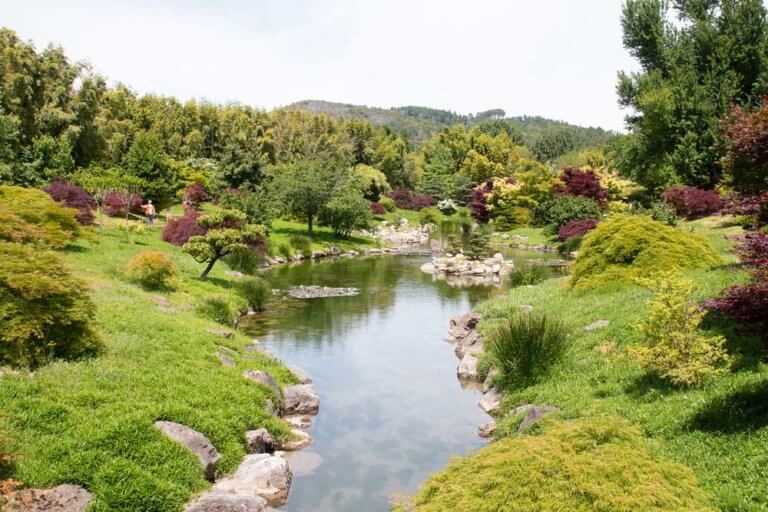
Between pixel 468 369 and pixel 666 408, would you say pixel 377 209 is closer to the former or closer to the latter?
pixel 468 369

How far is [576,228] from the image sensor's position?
4525cm

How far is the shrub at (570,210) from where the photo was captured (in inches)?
1893

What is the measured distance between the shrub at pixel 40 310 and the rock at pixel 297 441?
4047 millimetres

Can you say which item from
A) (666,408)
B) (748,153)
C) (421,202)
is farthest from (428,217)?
Answer: (666,408)

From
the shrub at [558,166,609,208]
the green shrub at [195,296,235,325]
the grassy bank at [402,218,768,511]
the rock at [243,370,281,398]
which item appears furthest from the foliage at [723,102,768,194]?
the shrub at [558,166,609,208]

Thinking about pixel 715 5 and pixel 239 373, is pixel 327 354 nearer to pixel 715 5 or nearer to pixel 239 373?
pixel 239 373

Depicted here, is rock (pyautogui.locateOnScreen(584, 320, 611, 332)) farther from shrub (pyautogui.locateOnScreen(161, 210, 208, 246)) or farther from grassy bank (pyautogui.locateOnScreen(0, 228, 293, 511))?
shrub (pyautogui.locateOnScreen(161, 210, 208, 246))

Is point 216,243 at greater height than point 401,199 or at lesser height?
lesser

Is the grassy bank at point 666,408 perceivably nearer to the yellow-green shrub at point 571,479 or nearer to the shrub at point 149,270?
the yellow-green shrub at point 571,479

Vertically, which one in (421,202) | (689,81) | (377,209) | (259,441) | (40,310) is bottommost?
(259,441)

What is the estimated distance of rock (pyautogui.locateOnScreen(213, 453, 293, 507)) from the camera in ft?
27.7

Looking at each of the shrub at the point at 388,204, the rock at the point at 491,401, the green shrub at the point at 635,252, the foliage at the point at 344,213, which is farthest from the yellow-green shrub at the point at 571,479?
the shrub at the point at 388,204

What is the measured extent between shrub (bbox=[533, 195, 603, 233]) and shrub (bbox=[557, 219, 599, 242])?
1404 millimetres

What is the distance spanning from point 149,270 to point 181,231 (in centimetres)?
1105
